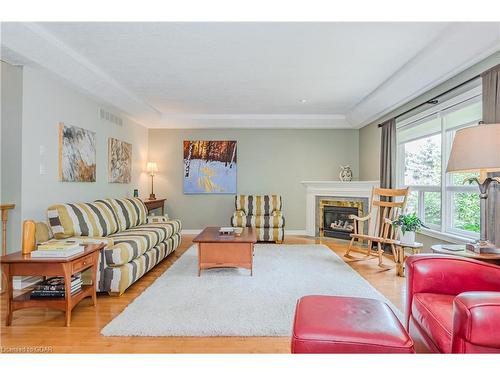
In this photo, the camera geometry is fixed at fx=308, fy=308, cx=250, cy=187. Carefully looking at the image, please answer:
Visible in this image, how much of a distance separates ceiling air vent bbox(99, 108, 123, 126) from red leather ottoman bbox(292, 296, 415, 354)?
14.4 ft

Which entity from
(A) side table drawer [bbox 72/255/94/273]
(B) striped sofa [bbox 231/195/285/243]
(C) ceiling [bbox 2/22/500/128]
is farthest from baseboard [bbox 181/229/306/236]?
(A) side table drawer [bbox 72/255/94/273]

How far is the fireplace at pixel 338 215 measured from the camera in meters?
5.80

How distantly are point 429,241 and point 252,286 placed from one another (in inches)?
98.6

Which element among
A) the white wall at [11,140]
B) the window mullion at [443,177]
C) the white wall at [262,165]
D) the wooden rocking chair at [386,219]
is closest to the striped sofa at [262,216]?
the white wall at [262,165]

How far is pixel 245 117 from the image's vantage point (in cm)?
625

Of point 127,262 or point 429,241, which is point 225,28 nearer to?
point 127,262

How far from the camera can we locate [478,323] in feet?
3.71

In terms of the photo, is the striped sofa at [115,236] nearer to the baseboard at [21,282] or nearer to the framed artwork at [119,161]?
the baseboard at [21,282]

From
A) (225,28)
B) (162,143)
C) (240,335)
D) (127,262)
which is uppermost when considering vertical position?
(225,28)

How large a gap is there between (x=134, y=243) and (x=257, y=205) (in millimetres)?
3019

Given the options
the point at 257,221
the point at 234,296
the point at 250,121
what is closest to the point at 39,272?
the point at 234,296

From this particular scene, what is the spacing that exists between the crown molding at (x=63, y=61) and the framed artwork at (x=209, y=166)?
1.76 meters

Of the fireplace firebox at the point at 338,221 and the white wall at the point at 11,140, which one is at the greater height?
the white wall at the point at 11,140

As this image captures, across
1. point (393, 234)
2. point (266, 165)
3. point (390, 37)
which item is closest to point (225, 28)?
point (390, 37)
